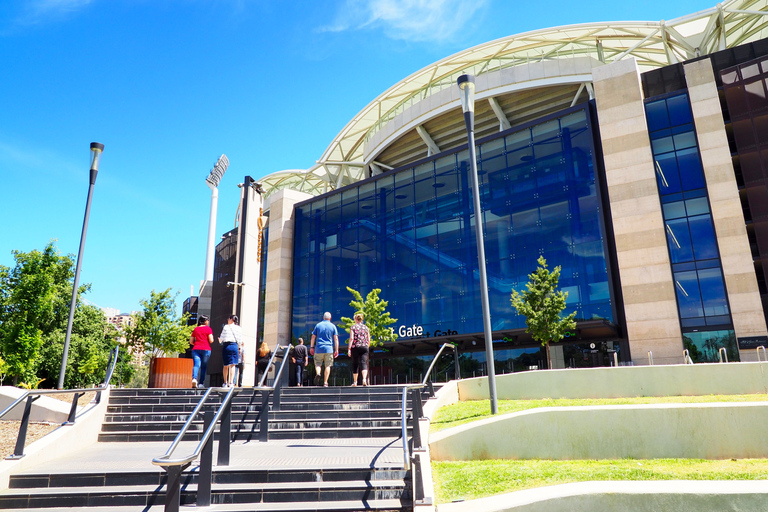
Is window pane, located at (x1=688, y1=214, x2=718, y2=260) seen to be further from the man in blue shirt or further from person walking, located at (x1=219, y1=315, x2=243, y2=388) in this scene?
person walking, located at (x1=219, y1=315, x2=243, y2=388)

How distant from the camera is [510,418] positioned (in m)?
8.23

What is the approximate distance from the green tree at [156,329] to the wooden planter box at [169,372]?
72.2 ft

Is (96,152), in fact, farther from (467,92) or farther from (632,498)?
(632,498)

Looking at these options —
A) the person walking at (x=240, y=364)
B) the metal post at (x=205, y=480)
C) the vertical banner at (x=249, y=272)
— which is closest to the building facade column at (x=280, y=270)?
the vertical banner at (x=249, y=272)

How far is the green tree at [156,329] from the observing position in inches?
1395

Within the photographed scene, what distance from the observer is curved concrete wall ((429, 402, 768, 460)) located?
23.6ft

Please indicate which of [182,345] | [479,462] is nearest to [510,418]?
[479,462]

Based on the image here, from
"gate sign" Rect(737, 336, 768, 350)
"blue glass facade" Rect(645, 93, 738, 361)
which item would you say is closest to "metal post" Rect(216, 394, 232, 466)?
"blue glass facade" Rect(645, 93, 738, 361)

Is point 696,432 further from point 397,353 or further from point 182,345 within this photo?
point 182,345

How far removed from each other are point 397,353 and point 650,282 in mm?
15215

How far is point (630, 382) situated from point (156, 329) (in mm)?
31554

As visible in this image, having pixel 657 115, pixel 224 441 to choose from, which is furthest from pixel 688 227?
pixel 224 441

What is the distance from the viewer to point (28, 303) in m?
32.9

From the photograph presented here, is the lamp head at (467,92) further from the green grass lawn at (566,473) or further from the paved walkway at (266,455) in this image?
the green grass lawn at (566,473)
